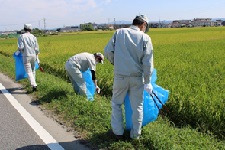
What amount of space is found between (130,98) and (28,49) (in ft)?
16.0

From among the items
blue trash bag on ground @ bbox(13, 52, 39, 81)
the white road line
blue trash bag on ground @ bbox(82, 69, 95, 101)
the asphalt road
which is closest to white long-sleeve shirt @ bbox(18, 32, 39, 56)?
blue trash bag on ground @ bbox(13, 52, 39, 81)

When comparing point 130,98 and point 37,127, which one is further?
point 37,127

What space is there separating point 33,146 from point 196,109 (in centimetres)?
277

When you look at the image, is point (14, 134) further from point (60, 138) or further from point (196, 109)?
point (196, 109)

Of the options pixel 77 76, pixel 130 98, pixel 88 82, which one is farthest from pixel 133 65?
pixel 88 82

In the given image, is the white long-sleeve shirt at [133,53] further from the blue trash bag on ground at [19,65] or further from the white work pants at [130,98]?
the blue trash bag on ground at [19,65]

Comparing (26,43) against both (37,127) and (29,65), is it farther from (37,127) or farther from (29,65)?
(37,127)

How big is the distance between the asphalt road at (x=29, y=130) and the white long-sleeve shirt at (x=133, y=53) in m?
1.35

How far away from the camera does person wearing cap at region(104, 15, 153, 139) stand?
373 centimetres

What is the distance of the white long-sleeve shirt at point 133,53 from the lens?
371 centimetres

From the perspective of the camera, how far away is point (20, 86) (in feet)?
29.5

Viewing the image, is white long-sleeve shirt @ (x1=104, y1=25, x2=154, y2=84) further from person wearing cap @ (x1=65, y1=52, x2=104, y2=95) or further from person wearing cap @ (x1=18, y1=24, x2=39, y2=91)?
person wearing cap @ (x1=18, y1=24, x2=39, y2=91)

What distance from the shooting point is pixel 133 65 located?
381cm

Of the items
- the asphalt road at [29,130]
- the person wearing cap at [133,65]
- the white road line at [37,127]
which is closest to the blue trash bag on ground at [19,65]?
the white road line at [37,127]
